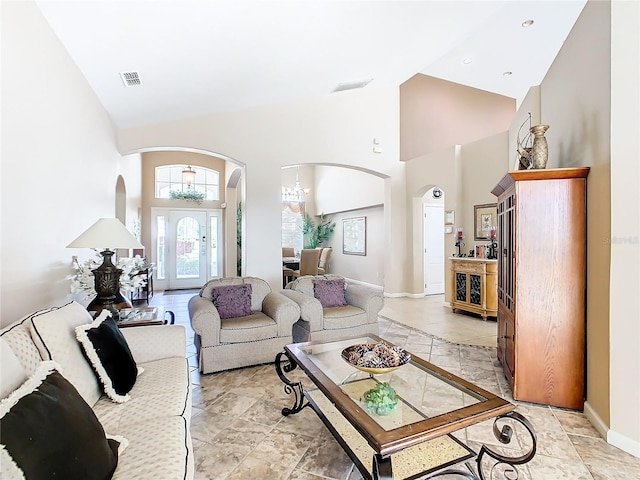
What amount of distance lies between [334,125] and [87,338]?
5.20 metres

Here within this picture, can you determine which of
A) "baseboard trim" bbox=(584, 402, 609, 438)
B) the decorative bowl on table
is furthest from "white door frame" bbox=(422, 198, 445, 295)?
the decorative bowl on table

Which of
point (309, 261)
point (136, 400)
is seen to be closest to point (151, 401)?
point (136, 400)

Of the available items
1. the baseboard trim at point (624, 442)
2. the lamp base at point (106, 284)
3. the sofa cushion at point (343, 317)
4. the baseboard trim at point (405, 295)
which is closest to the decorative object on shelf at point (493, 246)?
the baseboard trim at point (405, 295)

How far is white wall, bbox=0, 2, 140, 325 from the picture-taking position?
1858 mm

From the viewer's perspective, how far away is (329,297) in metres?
3.96

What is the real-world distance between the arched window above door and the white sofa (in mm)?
6706

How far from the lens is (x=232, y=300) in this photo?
11.4 ft

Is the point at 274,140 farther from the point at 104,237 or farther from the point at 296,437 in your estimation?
the point at 296,437

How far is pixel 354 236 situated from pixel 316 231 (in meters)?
1.78

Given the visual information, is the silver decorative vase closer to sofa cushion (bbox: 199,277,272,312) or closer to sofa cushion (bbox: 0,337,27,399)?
sofa cushion (bbox: 199,277,272,312)

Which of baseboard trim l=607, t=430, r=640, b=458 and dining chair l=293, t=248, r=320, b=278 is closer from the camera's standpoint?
baseboard trim l=607, t=430, r=640, b=458

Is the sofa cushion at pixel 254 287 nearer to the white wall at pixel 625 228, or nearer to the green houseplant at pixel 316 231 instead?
the white wall at pixel 625 228

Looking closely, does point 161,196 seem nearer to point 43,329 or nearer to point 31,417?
point 43,329

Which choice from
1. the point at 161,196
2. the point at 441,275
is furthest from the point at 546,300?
the point at 161,196
